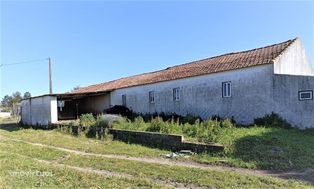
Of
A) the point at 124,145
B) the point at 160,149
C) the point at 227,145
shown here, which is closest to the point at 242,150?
the point at 227,145

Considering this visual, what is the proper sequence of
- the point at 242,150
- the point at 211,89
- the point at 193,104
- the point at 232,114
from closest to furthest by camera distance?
the point at 242,150 → the point at 232,114 → the point at 211,89 → the point at 193,104

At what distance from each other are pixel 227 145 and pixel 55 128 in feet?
50.4

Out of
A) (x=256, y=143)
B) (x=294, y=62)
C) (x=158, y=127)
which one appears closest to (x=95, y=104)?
(x=158, y=127)

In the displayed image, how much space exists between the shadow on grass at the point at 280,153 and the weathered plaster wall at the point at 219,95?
347cm

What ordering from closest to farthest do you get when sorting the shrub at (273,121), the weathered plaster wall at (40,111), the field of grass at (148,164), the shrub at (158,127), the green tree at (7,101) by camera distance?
the field of grass at (148,164) → the shrub at (158,127) → the shrub at (273,121) → the weathered plaster wall at (40,111) → the green tree at (7,101)

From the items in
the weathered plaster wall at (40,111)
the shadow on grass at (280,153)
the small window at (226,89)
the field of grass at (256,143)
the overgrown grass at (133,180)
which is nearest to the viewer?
Answer: the overgrown grass at (133,180)

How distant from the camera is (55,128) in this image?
2333 centimetres

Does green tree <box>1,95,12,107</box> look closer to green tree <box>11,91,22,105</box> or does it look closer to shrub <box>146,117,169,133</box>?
green tree <box>11,91,22,105</box>

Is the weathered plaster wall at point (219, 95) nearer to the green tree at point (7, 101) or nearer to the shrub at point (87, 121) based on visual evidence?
the shrub at point (87, 121)

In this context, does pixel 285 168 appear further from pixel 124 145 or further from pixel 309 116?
pixel 309 116

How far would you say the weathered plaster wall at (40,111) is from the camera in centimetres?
2567

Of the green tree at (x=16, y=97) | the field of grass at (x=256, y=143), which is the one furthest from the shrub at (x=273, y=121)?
the green tree at (x=16, y=97)

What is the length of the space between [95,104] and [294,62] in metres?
21.5

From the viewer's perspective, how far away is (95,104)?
111 ft
